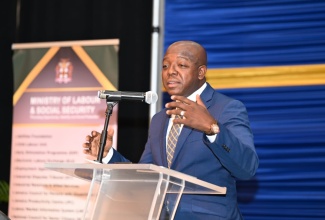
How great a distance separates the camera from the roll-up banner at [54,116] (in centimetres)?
641

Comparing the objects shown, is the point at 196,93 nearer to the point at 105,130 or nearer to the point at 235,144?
the point at 235,144

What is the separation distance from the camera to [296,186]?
19.2 feet

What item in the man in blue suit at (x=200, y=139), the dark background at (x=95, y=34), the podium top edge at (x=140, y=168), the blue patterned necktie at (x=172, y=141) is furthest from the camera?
the dark background at (x=95, y=34)

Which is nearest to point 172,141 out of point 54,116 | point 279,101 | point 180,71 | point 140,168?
point 180,71

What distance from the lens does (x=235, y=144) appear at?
3096 millimetres

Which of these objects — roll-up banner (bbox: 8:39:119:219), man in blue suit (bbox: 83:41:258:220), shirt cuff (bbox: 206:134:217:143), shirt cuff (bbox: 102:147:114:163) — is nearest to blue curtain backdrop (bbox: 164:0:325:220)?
roll-up banner (bbox: 8:39:119:219)

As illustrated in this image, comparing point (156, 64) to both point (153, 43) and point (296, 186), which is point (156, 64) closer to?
point (153, 43)

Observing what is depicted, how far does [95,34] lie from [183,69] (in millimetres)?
3360

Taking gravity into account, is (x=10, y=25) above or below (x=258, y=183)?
above

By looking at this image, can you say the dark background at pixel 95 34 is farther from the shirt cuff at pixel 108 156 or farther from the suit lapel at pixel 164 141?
the shirt cuff at pixel 108 156

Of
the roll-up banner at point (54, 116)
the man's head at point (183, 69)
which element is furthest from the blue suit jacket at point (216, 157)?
the roll-up banner at point (54, 116)

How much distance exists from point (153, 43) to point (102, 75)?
0.61 metres

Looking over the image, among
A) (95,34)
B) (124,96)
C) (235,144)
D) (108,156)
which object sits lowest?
(108,156)

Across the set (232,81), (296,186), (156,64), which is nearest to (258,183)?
(296,186)
